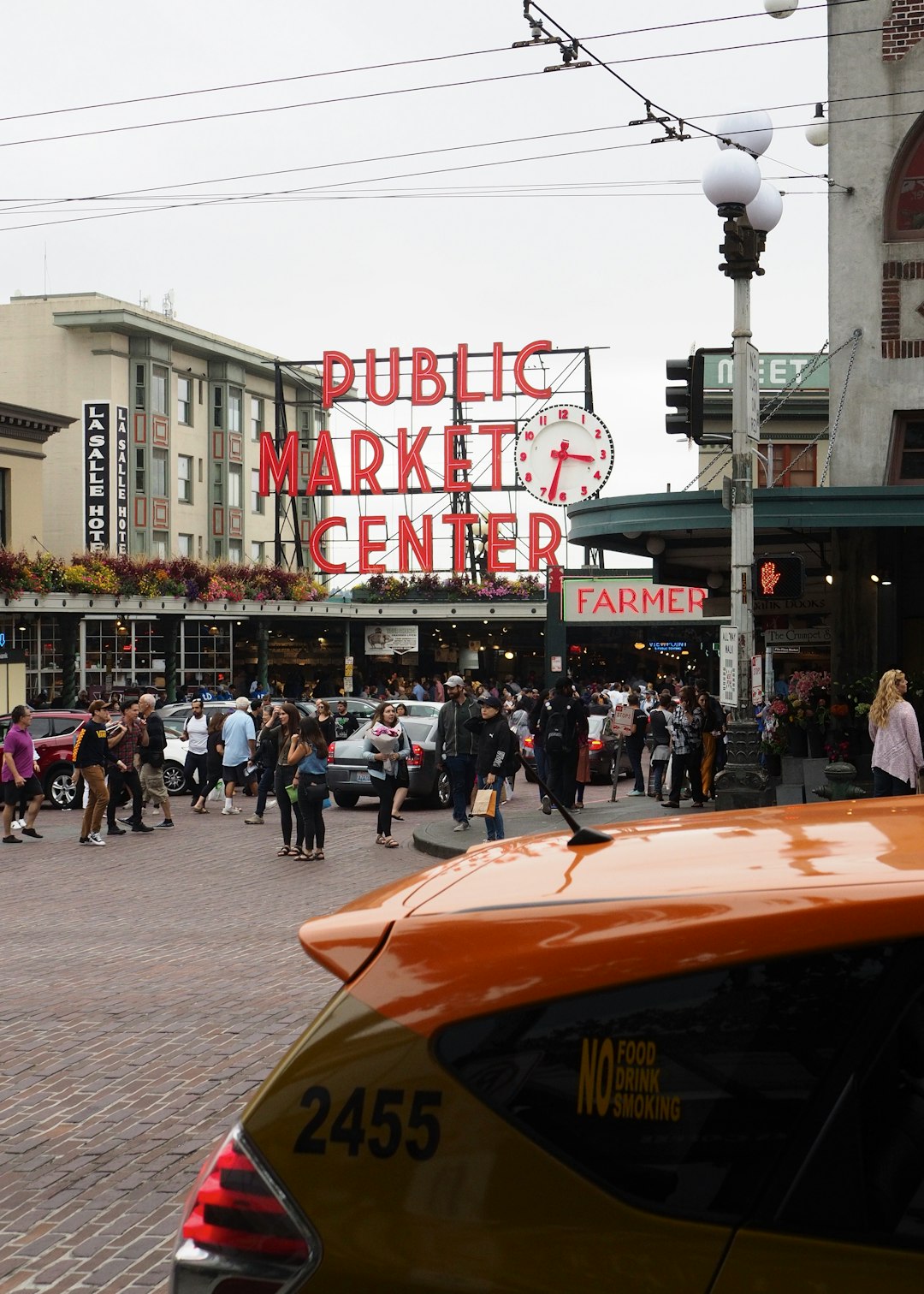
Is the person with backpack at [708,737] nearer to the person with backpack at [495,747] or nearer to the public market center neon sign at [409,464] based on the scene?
the person with backpack at [495,747]

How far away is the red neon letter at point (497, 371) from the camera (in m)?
55.2

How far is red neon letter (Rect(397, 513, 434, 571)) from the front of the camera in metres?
55.0

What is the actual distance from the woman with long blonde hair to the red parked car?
49.3 feet

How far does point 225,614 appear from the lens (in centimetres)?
4584

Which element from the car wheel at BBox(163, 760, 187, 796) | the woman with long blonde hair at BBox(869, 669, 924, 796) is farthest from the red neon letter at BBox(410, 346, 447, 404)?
the woman with long blonde hair at BBox(869, 669, 924, 796)

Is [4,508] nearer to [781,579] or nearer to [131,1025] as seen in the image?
[781,579]

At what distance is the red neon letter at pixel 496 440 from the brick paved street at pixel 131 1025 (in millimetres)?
37850

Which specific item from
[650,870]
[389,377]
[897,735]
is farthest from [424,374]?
[650,870]

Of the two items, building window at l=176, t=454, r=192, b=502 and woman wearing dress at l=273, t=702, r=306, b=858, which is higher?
building window at l=176, t=454, r=192, b=502

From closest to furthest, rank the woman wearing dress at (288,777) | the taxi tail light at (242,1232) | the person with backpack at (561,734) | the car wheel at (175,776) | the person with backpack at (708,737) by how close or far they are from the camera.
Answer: the taxi tail light at (242,1232) < the woman wearing dress at (288,777) < the person with backpack at (561,734) < the person with backpack at (708,737) < the car wheel at (175,776)

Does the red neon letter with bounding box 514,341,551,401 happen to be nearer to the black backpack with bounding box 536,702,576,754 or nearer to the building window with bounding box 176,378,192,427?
the building window with bounding box 176,378,192,427

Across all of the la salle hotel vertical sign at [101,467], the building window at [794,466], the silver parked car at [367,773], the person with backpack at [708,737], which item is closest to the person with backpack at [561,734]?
the person with backpack at [708,737]

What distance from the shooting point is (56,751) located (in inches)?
990

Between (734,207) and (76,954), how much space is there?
9071mm
